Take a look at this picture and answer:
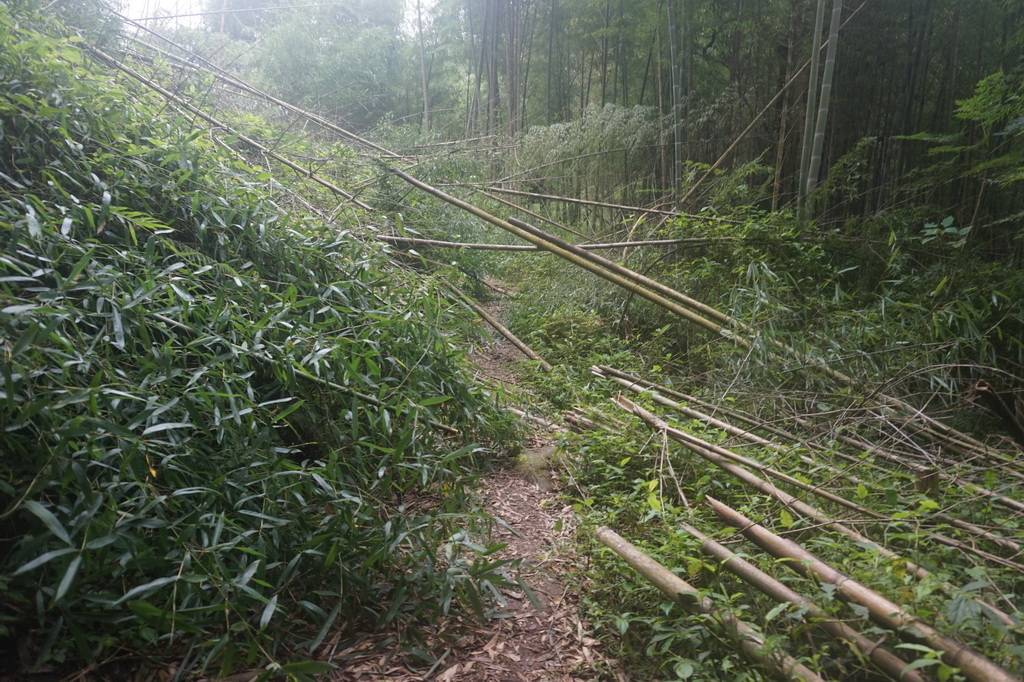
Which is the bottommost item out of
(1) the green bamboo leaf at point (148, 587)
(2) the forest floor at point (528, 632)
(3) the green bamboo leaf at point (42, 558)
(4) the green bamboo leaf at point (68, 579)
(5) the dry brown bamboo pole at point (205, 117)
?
(2) the forest floor at point (528, 632)

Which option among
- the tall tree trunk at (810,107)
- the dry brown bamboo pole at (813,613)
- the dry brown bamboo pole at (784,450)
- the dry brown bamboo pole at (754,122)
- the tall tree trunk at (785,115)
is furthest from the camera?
the tall tree trunk at (785,115)

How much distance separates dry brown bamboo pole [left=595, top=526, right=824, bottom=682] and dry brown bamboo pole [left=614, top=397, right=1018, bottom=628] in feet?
1.19

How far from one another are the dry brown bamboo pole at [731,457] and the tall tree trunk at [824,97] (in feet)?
7.27

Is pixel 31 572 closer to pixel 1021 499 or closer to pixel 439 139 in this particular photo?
pixel 1021 499

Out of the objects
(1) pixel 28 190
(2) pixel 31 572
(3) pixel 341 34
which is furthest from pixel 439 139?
(3) pixel 341 34

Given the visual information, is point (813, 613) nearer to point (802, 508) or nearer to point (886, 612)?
point (886, 612)

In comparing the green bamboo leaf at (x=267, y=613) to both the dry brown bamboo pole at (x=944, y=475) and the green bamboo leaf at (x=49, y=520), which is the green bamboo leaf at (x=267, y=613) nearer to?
the green bamboo leaf at (x=49, y=520)

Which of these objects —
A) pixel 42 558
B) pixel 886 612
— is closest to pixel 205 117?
pixel 42 558

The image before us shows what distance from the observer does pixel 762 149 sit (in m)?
4.57

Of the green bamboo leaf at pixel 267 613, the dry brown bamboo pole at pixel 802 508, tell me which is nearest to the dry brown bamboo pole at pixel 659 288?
the dry brown bamboo pole at pixel 802 508

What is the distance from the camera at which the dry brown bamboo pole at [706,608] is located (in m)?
1.28

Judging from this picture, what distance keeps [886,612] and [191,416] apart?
5.64 ft

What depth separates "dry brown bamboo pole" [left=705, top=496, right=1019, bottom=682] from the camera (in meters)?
1.08

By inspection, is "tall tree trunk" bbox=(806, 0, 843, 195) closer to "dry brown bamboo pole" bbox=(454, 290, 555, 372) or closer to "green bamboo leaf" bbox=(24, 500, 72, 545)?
"dry brown bamboo pole" bbox=(454, 290, 555, 372)
